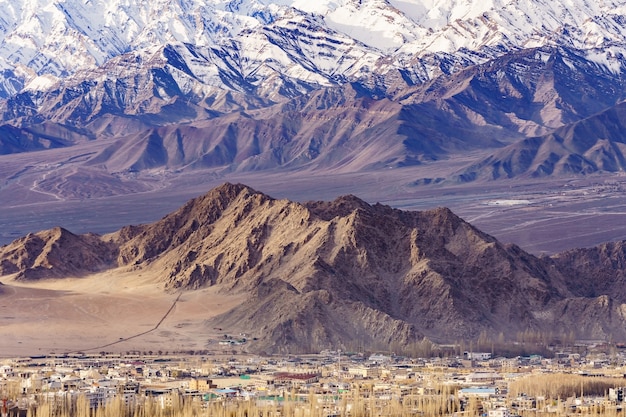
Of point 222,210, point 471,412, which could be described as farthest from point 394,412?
point 222,210

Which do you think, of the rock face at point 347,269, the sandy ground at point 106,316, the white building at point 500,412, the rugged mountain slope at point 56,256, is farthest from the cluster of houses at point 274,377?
the rugged mountain slope at point 56,256

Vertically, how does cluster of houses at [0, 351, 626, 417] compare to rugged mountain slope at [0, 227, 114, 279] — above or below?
below

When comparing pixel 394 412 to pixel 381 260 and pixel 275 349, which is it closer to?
pixel 275 349

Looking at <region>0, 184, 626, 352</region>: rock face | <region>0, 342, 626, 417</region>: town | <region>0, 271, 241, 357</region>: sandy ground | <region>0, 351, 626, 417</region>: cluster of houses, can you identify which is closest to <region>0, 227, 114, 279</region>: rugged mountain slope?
<region>0, 184, 626, 352</region>: rock face

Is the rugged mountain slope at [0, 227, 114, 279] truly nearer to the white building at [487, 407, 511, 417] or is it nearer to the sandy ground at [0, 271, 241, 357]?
the sandy ground at [0, 271, 241, 357]

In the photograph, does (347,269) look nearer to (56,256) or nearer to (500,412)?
(56,256)

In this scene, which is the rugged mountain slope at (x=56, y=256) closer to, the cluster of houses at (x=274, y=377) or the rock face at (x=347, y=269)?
the rock face at (x=347, y=269)
